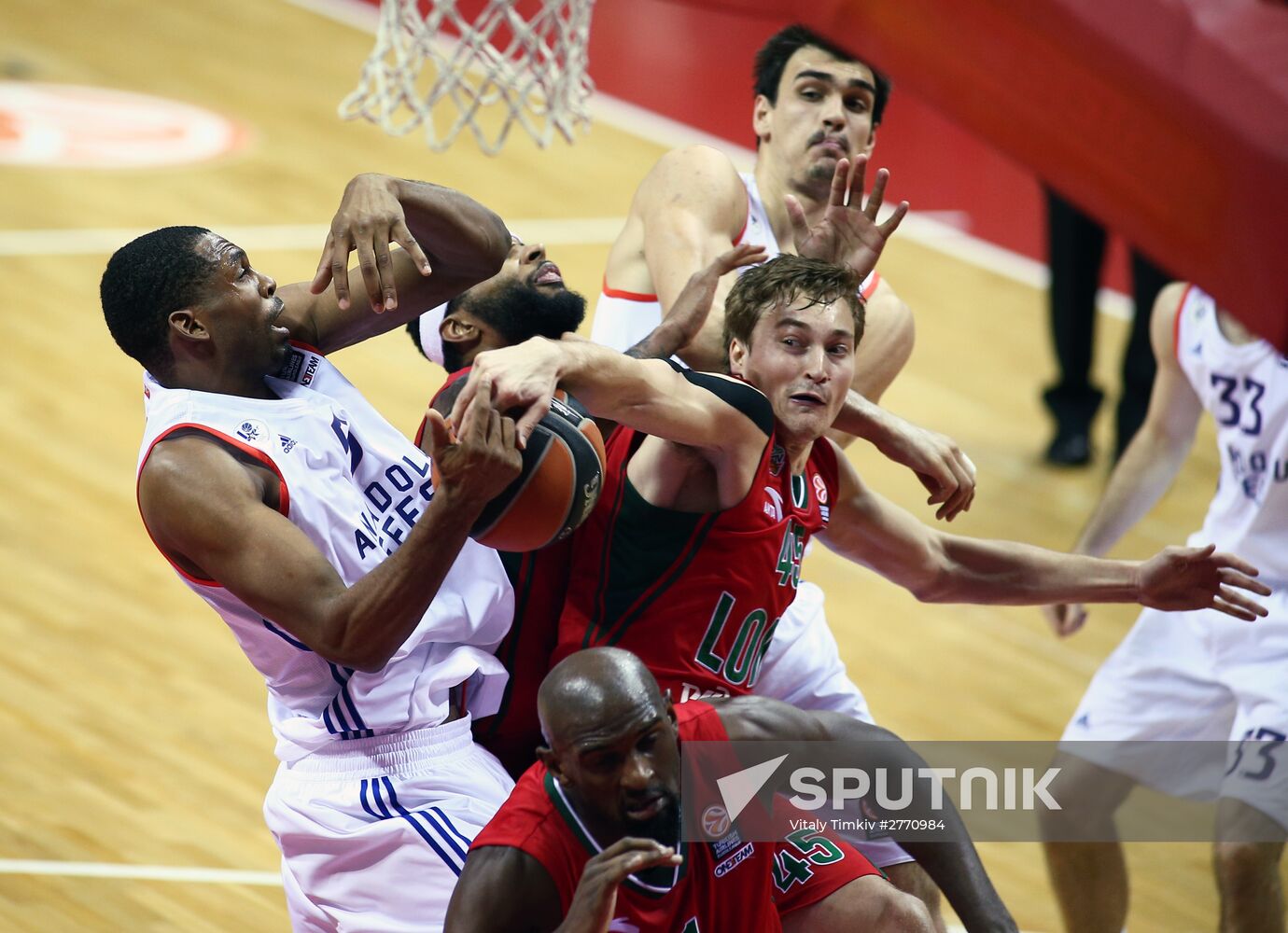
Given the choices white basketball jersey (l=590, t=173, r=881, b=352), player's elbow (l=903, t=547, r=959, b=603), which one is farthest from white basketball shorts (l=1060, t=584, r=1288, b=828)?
white basketball jersey (l=590, t=173, r=881, b=352)

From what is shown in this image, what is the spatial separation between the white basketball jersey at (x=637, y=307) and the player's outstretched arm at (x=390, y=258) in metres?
0.84

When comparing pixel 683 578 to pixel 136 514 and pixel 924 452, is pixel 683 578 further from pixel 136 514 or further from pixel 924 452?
pixel 136 514

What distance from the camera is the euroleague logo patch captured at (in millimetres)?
10773

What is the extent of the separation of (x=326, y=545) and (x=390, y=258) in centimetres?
58

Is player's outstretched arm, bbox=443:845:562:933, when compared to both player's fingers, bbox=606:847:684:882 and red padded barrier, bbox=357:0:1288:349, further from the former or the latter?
red padded barrier, bbox=357:0:1288:349

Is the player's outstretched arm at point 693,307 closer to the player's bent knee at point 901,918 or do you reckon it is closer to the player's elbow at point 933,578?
the player's elbow at point 933,578

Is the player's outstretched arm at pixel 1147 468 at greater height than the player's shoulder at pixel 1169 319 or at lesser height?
lesser

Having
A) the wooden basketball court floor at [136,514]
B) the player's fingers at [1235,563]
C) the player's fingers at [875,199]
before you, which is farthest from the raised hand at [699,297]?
the wooden basketball court floor at [136,514]

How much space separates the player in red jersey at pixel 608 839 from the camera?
10.4 ft

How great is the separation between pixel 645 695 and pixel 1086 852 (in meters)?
2.19

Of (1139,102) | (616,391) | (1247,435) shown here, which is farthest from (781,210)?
(1139,102)

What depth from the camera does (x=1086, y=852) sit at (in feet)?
16.3

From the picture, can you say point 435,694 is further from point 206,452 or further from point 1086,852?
point 1086,852

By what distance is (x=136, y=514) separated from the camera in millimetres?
7371
